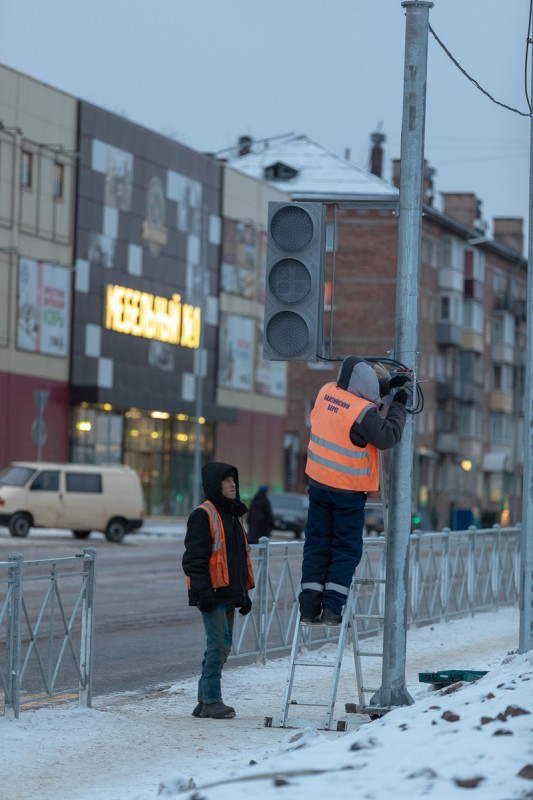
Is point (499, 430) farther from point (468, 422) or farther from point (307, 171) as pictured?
point (307, 171)

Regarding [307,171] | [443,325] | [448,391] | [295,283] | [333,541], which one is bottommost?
[333,541]

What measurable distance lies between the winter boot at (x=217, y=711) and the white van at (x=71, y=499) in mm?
27654

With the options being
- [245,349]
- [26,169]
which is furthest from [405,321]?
[245,349]

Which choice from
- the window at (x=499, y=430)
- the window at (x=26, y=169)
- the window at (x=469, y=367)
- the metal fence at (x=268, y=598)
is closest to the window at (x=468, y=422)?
the window at (x=469, y=367)

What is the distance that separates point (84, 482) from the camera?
129ft

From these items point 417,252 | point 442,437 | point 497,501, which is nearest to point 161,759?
point 417,252

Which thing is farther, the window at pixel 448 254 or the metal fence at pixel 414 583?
the window at pixel 448 254

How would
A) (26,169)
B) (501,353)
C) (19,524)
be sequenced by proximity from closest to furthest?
1. (19,524)
2. (26,169)
3. (501,353)

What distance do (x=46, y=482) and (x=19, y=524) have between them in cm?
120

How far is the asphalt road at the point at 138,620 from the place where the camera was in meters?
13.9

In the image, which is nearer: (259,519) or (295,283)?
(295,283)

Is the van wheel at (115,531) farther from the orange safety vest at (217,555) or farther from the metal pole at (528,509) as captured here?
the orange safety vest at (217,555)

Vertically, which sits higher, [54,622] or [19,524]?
[54,622]

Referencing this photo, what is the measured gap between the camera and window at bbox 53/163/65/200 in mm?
50750
